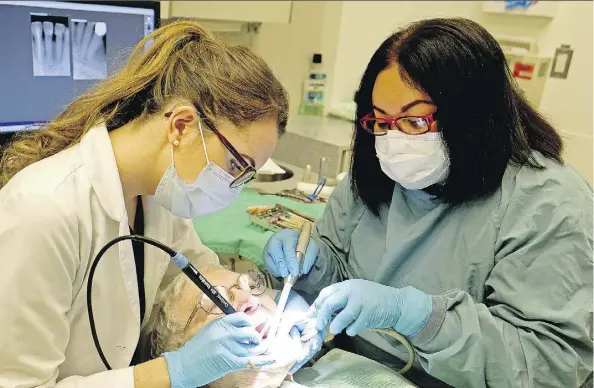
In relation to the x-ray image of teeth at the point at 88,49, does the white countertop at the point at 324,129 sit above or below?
below

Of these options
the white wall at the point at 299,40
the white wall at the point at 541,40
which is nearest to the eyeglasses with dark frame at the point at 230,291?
the white wall at the point at 541,40

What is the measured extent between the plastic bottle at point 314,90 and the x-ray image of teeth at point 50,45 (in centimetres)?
180

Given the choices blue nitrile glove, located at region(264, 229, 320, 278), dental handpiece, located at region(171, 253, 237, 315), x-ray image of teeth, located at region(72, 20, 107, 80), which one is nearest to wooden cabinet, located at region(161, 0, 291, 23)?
x-ray image of teeth, located at region(72, 20, 107, 80)

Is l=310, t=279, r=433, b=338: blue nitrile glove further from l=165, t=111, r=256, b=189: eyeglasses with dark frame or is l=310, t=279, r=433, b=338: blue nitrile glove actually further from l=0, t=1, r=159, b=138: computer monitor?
l=0, t=1, r=159, b=138: computer monitor

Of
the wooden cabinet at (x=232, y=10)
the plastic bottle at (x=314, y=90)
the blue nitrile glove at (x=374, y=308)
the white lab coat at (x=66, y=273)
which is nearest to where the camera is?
the white lab coat at (x=66, y=273)

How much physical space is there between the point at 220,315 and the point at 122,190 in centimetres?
39

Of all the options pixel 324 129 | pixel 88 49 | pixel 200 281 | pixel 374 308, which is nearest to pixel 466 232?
pixel 374 308

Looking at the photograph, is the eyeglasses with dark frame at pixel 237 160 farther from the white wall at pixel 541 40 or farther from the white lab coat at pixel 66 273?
the white wall at pixel 541 40

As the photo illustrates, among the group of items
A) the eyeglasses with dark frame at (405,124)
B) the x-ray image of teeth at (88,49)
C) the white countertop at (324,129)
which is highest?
the x-ray image of teeth at (88,49)

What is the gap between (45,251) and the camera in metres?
1.00

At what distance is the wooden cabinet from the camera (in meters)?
2.30

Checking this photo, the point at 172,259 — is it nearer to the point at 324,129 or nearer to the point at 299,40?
the point at 324,129

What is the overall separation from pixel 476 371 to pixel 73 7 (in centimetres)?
162

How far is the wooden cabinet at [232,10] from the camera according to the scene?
7.55 ft
